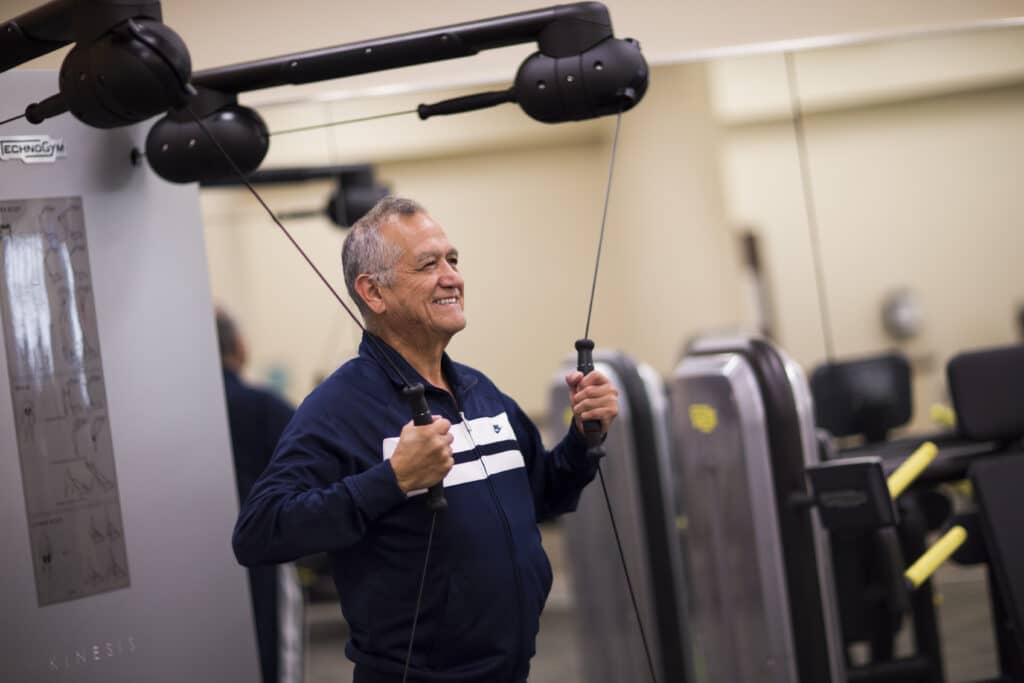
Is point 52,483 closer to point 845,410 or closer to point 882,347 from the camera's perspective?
point 845,410

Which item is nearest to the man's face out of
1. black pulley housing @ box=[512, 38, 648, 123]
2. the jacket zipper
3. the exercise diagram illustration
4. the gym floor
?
the jacket zipper

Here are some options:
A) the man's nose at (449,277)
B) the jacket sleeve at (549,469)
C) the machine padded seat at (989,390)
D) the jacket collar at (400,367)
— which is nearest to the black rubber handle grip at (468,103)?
the man's nose at (449,277)

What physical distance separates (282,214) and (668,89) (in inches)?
81.8

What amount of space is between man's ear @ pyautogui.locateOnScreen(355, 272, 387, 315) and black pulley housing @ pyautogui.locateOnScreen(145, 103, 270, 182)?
0.46 metres

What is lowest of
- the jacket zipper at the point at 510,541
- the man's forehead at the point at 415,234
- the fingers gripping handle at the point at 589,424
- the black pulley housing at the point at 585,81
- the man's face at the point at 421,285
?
the jacket zipper at the point at 510,541

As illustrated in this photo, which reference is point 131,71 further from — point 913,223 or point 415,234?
point 913,223

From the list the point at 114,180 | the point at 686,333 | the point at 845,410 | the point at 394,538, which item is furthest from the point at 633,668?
the point at 686,333

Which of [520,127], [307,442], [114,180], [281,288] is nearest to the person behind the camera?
[307,442]

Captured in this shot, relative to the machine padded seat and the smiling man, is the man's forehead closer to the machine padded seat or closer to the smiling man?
the smiling man

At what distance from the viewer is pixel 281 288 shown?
4512mm

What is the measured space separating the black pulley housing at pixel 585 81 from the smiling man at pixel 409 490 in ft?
1.02

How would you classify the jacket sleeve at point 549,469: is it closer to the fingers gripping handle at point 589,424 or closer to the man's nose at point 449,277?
the fingers gripping handle at point 589,424

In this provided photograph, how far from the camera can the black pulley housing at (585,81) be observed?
6.92 ft

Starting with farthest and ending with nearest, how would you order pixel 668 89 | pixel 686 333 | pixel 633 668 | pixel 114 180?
pixel 686 333 → pixel 668 89 → pixel 633 668 → pixel 114 180
